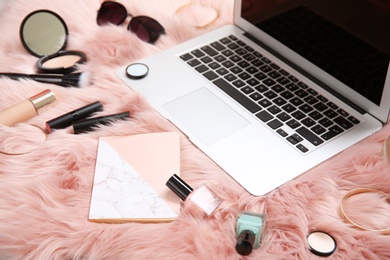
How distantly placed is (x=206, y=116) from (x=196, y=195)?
0.52 feet

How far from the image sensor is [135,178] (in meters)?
0.75

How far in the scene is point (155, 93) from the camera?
875 mm

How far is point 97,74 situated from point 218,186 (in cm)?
30

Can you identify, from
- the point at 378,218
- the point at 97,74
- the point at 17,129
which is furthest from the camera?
the point at 97,74

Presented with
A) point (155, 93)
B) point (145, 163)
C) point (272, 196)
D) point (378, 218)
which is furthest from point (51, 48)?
Answer: point (378, 218)

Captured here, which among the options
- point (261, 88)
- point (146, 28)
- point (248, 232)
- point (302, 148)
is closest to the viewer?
point (248, 232)

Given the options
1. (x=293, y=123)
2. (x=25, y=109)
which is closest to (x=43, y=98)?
(x=25, y=109)

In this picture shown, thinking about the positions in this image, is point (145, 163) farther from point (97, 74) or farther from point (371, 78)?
point (371, 78)

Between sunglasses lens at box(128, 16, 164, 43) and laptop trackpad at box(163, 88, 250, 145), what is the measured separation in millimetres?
164

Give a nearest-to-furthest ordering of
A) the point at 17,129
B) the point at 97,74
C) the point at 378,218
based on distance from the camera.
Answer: the point at 378,218 < the point at 17,129 < the point at 97,74

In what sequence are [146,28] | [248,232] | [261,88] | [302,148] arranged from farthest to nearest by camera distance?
[146,28] → [261,88] → [302,148] → [248,232]

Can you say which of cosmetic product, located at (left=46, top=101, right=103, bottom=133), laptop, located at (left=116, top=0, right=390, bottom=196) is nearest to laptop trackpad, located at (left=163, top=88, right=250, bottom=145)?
laptop, located at (left=116, top=0, right=390, bottom=196)

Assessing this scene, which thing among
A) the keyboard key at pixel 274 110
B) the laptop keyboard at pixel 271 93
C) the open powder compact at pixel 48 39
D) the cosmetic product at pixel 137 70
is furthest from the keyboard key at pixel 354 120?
the open powder compact at pixel 48 39

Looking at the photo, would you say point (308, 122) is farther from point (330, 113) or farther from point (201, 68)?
point (201, 68)
